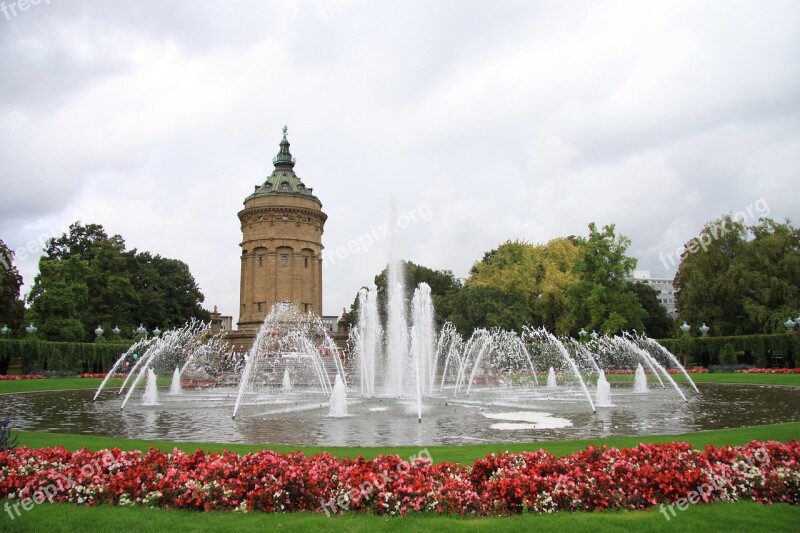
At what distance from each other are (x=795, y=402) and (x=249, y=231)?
52413 mm

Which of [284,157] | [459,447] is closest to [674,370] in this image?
[459,447]

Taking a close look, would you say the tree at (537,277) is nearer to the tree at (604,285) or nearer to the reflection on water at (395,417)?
the tree at (604,285)

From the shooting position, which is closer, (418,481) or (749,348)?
(418,481)

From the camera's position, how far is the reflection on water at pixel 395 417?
1208cm

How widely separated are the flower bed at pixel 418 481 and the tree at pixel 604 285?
37135 mm

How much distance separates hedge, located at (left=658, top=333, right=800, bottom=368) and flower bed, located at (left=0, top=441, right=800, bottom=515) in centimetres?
3112

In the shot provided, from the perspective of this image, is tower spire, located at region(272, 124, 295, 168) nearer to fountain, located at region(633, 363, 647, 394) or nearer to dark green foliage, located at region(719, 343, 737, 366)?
dark green foliage, located at region(719, 343, 737, 366)

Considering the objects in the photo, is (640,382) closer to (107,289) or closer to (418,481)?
(418,481)

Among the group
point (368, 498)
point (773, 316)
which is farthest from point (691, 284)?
point (368, 498)

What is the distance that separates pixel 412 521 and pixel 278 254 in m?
55.6

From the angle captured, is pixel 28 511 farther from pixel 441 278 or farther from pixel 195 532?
pixel 441 278

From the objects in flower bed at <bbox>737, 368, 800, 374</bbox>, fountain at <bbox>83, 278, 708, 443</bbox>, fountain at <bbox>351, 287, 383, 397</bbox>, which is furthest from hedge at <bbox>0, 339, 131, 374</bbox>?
flower bed at <bbox>737, 368, 800, 374</bbox>

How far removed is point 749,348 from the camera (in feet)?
117

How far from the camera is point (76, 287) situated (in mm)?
43062
